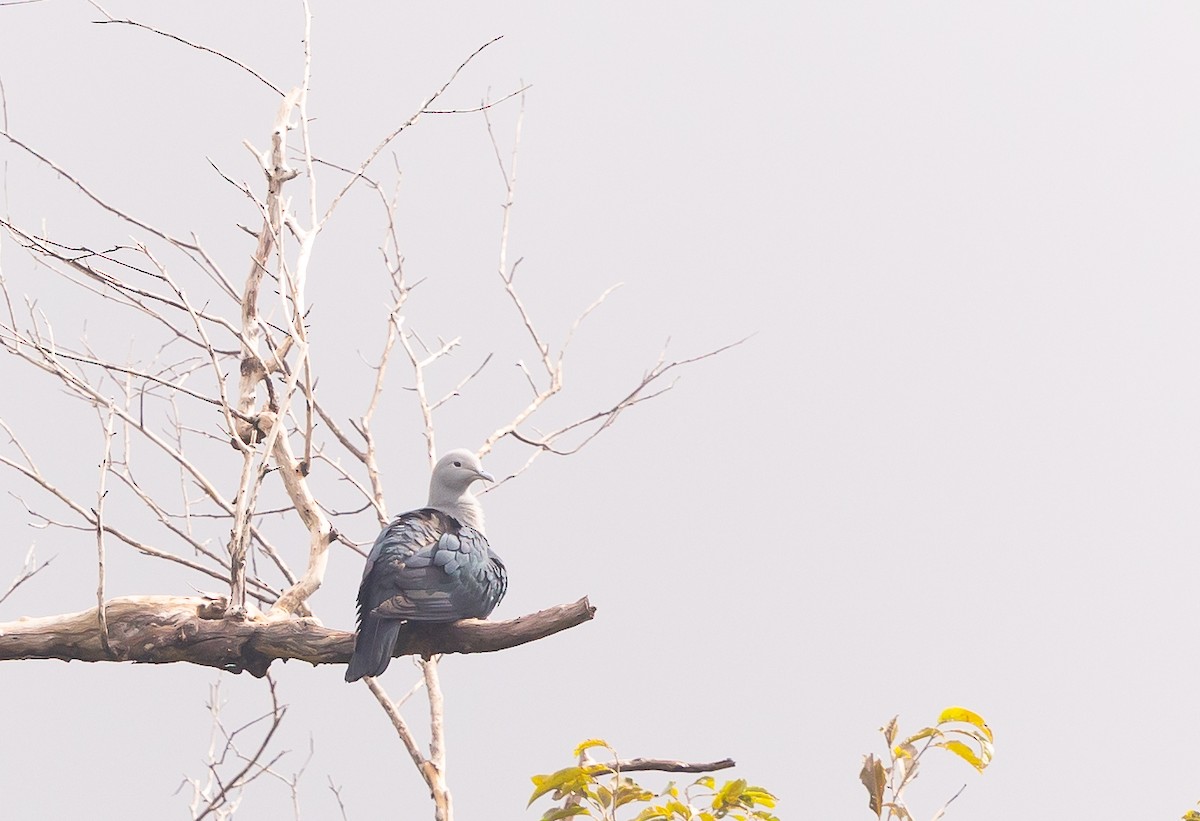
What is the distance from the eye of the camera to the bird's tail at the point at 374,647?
9.91 ft

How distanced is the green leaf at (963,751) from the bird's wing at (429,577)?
121 cm

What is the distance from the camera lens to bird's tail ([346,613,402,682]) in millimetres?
3020

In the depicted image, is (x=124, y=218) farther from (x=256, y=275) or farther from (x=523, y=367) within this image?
(x=523, y=367)

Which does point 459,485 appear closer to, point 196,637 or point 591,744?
point 196,637

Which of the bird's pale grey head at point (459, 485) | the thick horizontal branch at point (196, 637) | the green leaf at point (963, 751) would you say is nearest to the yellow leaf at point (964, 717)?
the green leaf at point (963, 751)

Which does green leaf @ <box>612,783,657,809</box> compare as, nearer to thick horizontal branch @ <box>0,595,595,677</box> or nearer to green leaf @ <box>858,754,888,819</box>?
green leaf @ <box>858,754,888,819</box>

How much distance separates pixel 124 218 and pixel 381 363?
3.70 feet

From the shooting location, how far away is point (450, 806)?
13.3 ft

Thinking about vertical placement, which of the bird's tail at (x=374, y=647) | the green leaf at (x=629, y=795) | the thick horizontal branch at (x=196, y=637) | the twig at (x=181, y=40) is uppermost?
the twig at (x=181, y=40)

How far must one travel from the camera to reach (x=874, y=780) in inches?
97.5

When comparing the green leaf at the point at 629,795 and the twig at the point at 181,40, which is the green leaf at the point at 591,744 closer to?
the green leaf at the point at 629,795

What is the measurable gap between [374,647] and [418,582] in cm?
19

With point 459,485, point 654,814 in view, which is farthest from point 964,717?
point 459,485

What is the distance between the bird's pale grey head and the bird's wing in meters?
0.46
